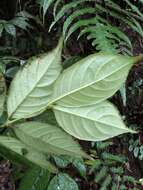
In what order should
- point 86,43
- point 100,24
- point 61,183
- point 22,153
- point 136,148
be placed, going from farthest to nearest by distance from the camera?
point 136,148 → point 86,43 → point 100,24 → point 61,183 → point 22,153

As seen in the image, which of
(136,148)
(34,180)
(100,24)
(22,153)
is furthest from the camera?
(136,148)

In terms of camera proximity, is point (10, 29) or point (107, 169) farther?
point (107, 169)

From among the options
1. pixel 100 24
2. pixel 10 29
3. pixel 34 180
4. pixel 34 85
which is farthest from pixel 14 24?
pixel 34 85

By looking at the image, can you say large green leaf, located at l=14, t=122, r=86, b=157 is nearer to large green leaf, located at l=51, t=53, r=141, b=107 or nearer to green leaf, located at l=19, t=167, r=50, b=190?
large green leaf, located at l=51, t=53, r=141, b=107

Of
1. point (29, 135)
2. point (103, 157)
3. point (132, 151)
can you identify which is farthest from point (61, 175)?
point (132, 151)

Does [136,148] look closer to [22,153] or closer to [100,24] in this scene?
[100,24]

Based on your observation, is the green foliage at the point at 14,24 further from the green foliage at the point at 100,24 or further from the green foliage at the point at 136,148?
the green foliage at the point at 136,148

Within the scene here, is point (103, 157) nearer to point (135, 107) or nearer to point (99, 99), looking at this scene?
point (135, 107)
